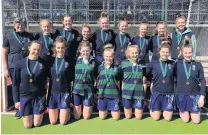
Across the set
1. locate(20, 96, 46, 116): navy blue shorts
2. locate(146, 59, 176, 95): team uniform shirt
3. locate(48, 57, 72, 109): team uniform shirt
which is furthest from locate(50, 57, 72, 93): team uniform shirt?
locate(146, 59, 176, 95): team uniform shirt

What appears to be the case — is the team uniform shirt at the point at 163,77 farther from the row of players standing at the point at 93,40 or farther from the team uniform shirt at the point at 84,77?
the team uniform shirt at the point at 84,77

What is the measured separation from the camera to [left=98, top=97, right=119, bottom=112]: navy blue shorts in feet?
15.1

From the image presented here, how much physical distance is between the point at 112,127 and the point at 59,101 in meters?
0.90

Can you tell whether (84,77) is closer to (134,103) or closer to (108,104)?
(108,104)

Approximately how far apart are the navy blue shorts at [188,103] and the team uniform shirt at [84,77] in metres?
1.39

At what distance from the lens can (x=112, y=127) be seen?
4.32 metres

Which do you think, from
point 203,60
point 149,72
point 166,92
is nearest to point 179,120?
point 166,92

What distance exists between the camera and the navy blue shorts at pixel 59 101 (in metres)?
4.47

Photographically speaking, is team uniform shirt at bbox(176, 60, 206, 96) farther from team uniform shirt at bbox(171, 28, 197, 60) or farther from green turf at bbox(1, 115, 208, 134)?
team uniform shirt at bbox(171, 28, 197, 60)

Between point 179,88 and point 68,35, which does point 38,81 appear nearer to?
point 68,35

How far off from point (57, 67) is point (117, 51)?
1.34 metres

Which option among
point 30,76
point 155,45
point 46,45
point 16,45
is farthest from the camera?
point 155,45

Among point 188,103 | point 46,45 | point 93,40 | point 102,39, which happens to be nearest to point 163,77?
point 188,103

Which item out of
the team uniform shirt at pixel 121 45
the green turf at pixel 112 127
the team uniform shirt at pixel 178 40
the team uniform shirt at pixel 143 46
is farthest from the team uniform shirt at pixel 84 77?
the team uniform shirt at pixel 178 40
